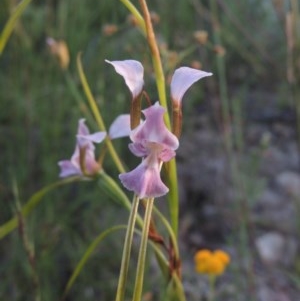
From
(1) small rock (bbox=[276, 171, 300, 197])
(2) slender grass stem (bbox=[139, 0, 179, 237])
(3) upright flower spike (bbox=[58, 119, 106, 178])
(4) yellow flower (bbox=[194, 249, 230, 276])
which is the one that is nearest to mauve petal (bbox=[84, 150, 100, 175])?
(3) upright flower spike (bbox=[58, 119, 106, 178])

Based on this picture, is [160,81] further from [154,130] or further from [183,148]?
[183,148]

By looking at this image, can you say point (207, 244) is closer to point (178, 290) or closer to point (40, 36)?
point (40, 36)

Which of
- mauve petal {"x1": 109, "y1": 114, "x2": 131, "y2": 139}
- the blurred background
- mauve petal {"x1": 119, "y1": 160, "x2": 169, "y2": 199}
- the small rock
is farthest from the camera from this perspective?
the small rock

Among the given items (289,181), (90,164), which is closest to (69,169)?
(90,164)

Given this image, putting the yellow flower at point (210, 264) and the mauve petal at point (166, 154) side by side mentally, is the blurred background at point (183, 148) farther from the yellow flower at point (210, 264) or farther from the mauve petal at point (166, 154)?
the mauve petal at point (166, 154)

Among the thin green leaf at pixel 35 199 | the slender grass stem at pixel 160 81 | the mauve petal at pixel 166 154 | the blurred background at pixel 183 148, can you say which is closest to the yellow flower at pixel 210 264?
the blurred background at pixel 183 148

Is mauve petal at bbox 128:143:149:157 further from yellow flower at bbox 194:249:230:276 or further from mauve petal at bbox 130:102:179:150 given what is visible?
yellow flower at bbox 194:249:230:276
